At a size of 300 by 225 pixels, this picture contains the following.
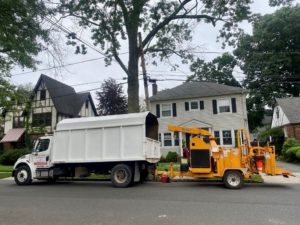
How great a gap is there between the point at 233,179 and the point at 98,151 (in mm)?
6162

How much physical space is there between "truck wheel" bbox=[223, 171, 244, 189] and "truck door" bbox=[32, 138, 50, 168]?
28.6 ft

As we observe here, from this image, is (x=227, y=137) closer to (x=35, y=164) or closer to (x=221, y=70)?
(x=35, y=164)

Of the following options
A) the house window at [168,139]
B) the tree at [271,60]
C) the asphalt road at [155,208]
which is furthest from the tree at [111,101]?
the asphalt road at [155,208]

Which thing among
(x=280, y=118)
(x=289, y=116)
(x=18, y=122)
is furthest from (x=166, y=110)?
(x=18, y=122)

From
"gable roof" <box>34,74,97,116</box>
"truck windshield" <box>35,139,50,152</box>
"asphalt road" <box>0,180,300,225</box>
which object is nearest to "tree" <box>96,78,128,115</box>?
"gable roof" <box>34,74,97,116</box>

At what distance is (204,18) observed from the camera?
735 inches

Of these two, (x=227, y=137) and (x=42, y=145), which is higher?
(x=227, y=137)

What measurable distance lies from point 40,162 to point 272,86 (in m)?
39.2

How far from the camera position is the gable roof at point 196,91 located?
2873 cm

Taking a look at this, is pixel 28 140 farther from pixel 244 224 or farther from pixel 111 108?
pixel 244 224

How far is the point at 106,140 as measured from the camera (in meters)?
13.1

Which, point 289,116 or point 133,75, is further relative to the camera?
point 289,116

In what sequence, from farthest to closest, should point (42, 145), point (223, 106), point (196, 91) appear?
point (196, 91) → point (223, 106) → point (42, 145)

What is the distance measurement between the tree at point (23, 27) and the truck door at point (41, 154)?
17.9 ft
